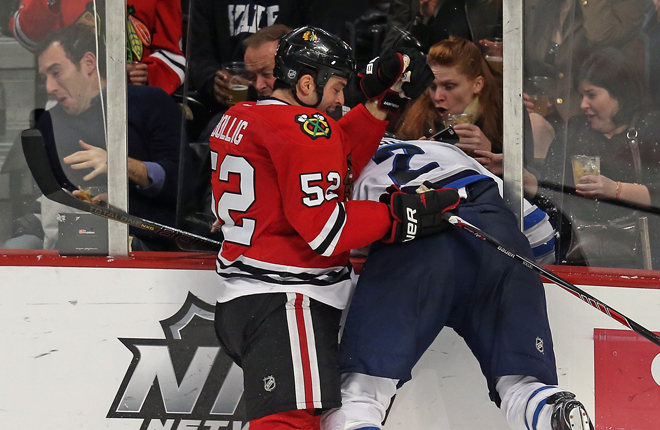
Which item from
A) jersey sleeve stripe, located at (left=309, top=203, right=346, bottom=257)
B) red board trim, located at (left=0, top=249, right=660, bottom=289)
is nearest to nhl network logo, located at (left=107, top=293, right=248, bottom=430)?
red board trim, located at (left=0, top=249, right=660, bottom=289)

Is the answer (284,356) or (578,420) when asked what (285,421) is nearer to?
(284,356)

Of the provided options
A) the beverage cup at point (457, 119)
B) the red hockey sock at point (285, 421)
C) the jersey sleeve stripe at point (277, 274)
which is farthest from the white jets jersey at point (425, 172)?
the red hockey sock at point (285, 421)

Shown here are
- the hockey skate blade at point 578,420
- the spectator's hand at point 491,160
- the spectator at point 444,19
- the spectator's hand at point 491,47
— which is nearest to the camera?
the hockey skate blade at point 578,420

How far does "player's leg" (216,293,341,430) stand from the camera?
1.57 m

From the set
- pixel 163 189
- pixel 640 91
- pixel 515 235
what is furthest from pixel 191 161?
pixel 640 91

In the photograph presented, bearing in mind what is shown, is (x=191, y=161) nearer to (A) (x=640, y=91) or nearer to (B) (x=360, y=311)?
(B) (x=360, y=311)

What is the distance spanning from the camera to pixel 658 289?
6.31 ft

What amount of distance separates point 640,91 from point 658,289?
1.92ft

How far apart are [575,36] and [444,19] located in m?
0.71

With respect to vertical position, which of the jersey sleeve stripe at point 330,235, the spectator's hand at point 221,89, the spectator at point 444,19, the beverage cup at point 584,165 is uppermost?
the spectator at point 444,19

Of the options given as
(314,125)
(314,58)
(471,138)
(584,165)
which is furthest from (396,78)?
(584,165)

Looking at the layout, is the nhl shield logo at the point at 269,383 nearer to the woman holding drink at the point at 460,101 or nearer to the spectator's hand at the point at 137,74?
the woman holding drink at the point at 460,101

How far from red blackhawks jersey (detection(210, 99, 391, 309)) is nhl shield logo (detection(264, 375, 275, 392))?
21 centimetres

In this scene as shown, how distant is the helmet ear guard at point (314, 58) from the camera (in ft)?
5.61
